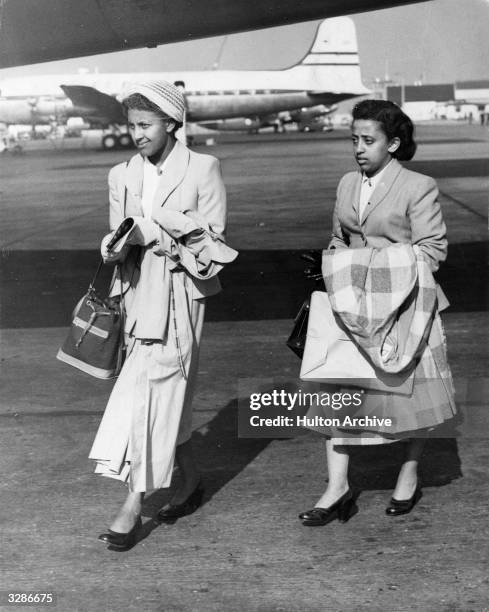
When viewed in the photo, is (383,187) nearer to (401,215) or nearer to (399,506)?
(401,215)

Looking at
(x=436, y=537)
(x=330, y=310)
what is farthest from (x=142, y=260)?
(x=436, y=537)

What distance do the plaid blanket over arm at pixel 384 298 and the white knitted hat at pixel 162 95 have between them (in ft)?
2.66

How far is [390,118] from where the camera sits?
3.84 metres

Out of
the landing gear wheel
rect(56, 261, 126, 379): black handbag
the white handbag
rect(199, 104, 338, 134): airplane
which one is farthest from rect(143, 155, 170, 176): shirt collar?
A: rect(199, 104, 338, 134): airplane

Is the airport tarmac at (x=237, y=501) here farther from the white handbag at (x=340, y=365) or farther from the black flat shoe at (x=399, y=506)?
the white handbag at (x=340, y=365)

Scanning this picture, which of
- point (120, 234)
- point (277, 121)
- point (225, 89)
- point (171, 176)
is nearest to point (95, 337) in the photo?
point (120, 234)

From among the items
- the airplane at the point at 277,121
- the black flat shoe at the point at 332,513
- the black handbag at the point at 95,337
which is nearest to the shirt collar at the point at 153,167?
the black handbag at the point at 95,337

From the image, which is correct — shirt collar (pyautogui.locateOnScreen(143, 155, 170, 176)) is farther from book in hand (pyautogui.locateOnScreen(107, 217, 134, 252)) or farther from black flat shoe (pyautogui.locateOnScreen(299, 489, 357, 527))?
black flat shoe (pyautogui.locateOnScreen(299, 489, 357, 527))

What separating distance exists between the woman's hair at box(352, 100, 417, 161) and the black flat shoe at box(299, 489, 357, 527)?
144cm

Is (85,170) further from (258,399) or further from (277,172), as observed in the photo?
(258,399)

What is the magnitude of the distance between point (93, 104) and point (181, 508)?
40445 mm

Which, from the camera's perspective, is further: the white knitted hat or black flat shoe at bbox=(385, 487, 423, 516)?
black flat shoe at bbox=(385, 487, 423, 516)

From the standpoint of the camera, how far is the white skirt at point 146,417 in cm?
368

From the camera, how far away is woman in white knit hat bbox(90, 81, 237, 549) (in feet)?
12.0
